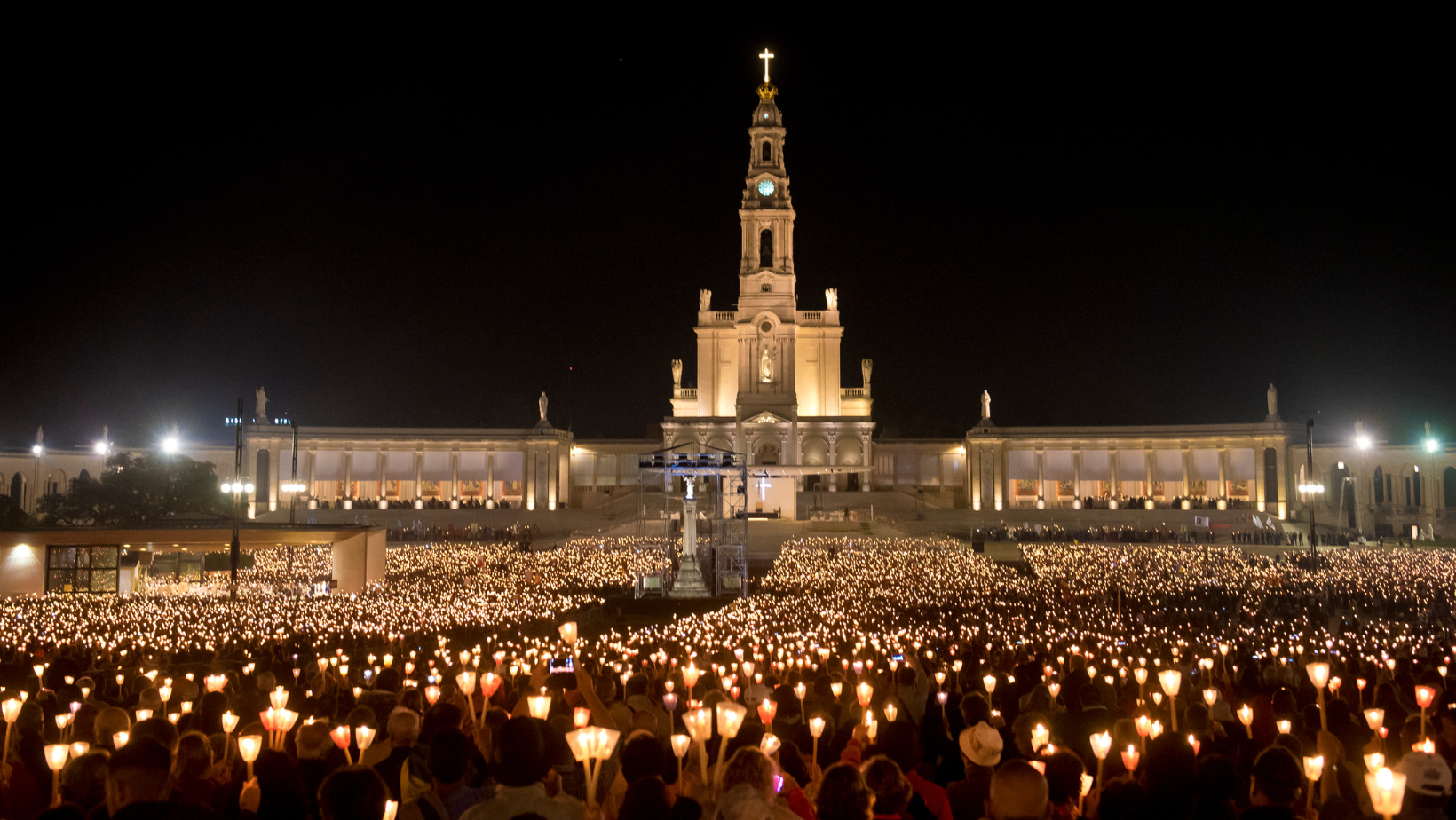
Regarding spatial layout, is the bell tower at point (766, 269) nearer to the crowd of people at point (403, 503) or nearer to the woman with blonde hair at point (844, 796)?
the crowd of people at point (403, 503)

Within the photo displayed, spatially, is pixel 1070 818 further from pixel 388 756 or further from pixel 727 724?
pixel 388 756

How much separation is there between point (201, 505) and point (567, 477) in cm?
2418

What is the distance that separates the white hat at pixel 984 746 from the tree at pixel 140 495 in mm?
51408

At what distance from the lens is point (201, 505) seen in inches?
2157

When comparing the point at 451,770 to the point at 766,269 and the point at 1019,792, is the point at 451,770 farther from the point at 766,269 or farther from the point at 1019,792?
the point at 766,269

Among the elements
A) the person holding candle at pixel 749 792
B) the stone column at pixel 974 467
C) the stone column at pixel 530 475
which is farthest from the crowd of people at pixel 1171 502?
the person holding candle at pixel 749 792

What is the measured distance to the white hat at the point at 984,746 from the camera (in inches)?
272

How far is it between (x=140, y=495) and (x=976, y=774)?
5461 cm

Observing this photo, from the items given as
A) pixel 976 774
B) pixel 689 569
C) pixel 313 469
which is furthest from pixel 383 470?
pixel 976 774

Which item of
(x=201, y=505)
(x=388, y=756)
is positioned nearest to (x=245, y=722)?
(x=388, y=756)

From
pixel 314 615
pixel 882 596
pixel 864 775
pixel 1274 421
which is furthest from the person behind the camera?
pixel 1274 421

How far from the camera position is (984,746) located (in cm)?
693

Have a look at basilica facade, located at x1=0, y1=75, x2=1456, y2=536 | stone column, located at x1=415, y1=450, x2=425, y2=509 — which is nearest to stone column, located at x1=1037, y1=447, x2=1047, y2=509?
basilica facade, located at x1=0, y1=75, x2=1456, y2=536

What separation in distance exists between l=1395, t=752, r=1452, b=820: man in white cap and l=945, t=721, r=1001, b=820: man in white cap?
85.7 inches
